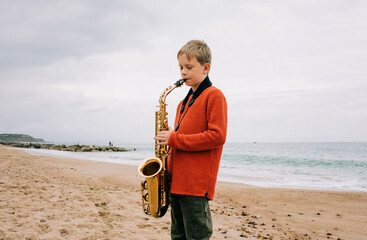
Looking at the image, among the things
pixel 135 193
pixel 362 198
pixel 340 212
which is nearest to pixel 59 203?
pixel 135 193

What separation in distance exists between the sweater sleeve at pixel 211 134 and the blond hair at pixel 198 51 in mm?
305

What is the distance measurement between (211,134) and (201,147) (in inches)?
4.9

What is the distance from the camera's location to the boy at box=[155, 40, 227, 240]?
1.77m

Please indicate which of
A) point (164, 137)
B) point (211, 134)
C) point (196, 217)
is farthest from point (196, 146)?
point (196, 217)

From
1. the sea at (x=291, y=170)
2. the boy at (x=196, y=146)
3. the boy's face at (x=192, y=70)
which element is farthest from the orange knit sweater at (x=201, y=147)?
the sea at (x=291, y=170)

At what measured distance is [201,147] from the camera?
5.82 feet

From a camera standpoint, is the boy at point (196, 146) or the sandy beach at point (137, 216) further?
the sandy beach at point (137, 216)

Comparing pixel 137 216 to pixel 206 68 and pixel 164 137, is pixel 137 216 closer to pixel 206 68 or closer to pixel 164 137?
pixel 164 137

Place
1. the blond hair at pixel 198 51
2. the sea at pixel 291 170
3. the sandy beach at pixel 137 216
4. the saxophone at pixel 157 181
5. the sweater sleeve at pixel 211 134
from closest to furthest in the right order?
1. the sweater sleeve at pixel 211 134
2. the blond hair at pixel 198 51
3. the saxophone at pixel 157 181
4. the sandy beach at pixel 137 216
5. the sea at pixel 291 170

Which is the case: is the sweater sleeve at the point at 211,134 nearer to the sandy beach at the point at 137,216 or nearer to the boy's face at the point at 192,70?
the boy's face at the point at 192,70

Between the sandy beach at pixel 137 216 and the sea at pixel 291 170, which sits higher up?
the sandy beach at pixel 137 216

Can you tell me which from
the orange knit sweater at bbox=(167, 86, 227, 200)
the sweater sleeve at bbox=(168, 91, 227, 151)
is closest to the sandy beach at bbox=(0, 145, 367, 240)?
the orange knit sweater at bbox=(167, 86, 227, 200)

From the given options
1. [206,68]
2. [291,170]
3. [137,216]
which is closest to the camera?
[206,68]

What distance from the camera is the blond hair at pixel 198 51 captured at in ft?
6.20
